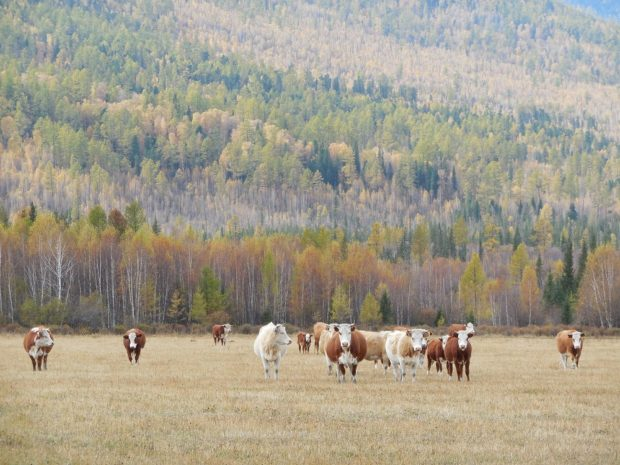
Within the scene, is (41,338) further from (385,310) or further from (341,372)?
(385,310)

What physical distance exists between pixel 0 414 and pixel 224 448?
7370 mm

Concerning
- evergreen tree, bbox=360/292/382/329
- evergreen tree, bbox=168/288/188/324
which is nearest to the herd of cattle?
evergreen tree, bbox=168/288/188/324

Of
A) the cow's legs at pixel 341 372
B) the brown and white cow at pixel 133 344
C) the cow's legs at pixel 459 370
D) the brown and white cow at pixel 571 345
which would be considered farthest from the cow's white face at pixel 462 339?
the brown and white cow at pixel 133 344

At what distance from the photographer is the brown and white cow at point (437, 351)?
38.7m

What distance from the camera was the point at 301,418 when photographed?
23.0m

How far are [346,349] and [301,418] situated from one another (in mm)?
10255

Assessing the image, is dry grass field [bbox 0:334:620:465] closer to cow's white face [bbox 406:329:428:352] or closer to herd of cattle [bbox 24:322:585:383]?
herd of cattle [bbox 24:322:585:383]

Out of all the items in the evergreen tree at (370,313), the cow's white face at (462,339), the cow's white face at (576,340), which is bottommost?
the cow's white face at (576,340)

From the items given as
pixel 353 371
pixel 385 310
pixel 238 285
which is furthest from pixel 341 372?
pixel 238 285

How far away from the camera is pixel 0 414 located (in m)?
23.3

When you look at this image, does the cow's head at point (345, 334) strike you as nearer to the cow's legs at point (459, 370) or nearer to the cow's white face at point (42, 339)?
the cow's legs at point (459, 370)

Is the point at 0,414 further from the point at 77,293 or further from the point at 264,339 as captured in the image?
the point at 77,293

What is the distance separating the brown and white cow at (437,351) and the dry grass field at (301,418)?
1.37 meters

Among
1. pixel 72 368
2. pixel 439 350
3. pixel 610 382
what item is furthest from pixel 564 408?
pixel 72 368
